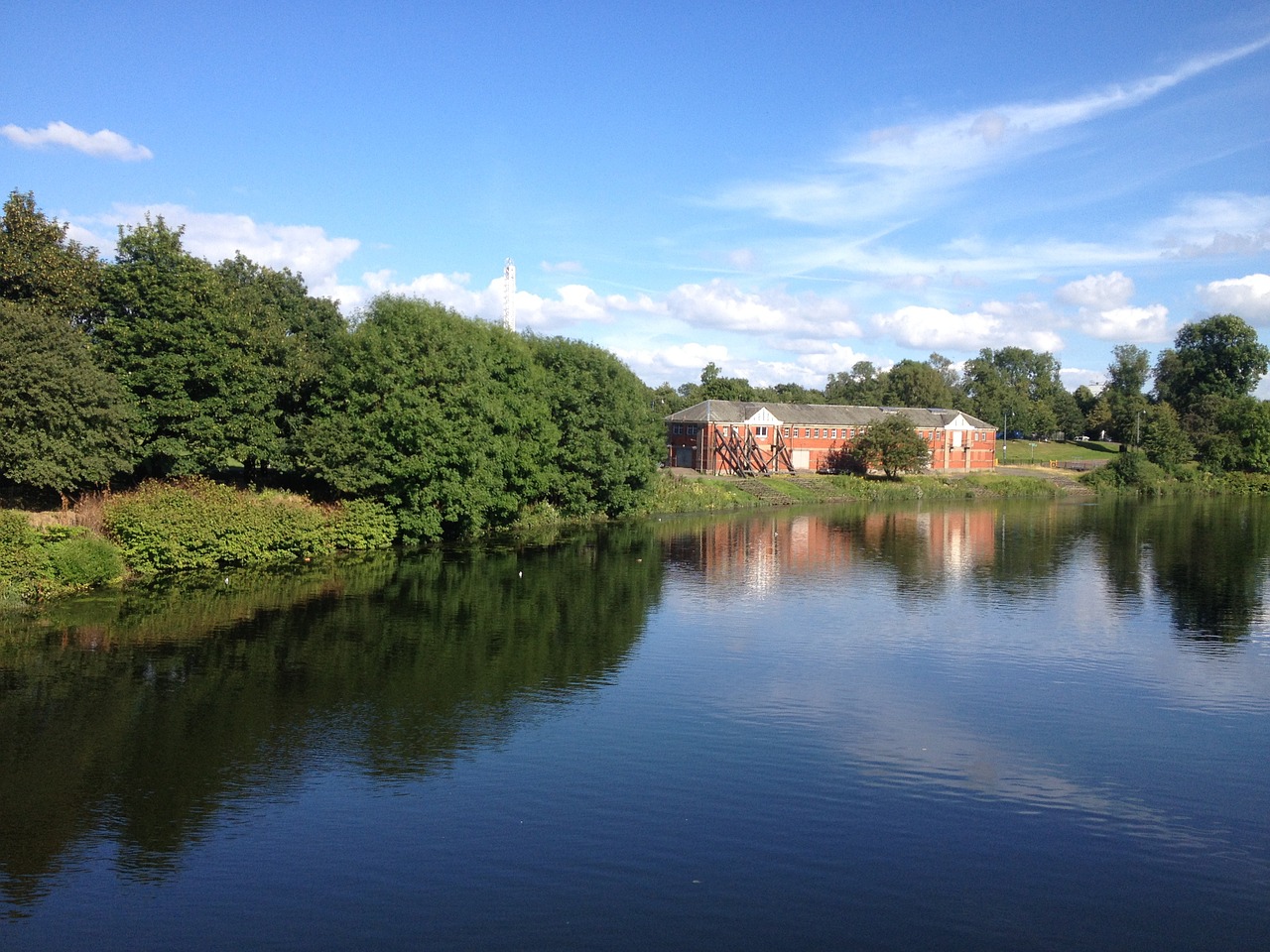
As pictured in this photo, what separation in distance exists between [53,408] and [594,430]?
30.2m

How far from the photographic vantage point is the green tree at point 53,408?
31.0 meters

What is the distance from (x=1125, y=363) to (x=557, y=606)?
422 ft

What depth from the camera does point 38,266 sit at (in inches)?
1407

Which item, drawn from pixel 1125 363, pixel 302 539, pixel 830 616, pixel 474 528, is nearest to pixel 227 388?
pixel 302 539

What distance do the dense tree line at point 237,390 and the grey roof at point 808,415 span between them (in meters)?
33.3

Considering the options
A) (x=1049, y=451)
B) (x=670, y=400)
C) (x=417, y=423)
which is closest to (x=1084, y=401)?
(x=1049, y=451)

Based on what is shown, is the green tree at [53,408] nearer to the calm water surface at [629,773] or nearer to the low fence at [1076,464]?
the calm water surface at [629,773]

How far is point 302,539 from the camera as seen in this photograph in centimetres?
3859

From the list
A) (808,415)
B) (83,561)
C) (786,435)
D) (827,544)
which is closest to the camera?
(83,561)

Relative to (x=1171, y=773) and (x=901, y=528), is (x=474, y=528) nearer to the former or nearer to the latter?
(x=901, y=528)

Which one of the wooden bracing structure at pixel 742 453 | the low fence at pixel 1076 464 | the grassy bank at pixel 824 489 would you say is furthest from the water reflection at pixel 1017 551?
the low fence at pixel 1076 464

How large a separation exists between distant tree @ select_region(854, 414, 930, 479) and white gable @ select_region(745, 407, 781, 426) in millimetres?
7909

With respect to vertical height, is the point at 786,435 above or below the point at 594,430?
above

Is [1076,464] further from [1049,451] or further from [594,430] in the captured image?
[594,430]
